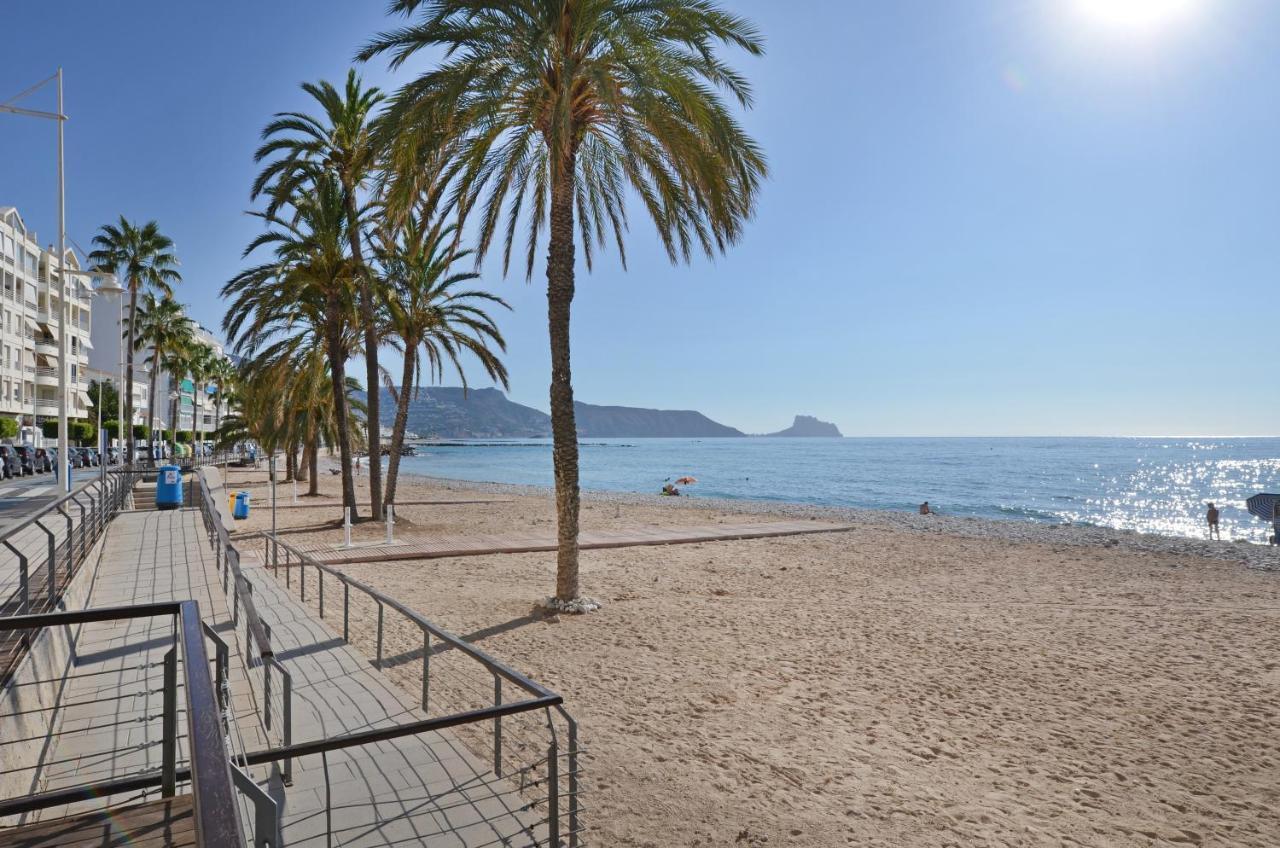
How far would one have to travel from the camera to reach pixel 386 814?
171 inches

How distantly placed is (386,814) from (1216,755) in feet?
22.9

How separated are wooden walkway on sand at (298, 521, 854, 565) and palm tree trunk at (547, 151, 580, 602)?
6137 millimetres

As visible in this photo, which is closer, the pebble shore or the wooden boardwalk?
the wooden boardwalk

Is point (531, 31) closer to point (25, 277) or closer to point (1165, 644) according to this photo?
point (1165, 644)

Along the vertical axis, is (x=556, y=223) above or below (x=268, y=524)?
above

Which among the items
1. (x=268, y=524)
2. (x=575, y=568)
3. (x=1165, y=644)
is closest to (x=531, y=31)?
(x=575, y=568)

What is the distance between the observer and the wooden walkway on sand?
1684cm

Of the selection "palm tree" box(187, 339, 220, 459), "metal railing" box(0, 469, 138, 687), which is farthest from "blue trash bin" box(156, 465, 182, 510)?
"palm tree" box(187, 339, 220, 459)

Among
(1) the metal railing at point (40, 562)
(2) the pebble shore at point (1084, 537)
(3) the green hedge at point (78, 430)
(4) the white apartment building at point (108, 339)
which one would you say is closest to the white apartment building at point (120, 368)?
(4) the white apartment building at point (108, 339)

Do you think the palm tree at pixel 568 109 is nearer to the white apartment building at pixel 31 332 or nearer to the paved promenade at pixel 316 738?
the paved promenade at pixel 316 738

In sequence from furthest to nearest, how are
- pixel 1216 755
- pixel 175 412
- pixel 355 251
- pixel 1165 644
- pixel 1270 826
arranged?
pixel 175 412
pixel 355 251
pixel 1165 644
pixel 1216 755
pixel 1270 826

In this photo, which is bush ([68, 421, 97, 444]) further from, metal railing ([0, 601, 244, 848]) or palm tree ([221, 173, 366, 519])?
metal railing ([0, 601, 244, 848])

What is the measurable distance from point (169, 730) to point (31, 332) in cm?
6686

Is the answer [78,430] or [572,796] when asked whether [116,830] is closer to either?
[572,796]
